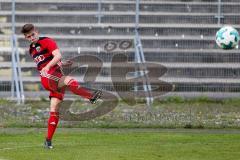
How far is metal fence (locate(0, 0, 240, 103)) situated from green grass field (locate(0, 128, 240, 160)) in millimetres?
5612

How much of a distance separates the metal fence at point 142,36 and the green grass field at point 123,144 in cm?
561

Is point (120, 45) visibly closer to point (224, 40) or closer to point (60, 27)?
point (60, 27)

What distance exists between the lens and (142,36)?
22375 mm

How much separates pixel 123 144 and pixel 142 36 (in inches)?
372

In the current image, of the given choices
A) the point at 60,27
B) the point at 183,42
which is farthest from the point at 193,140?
the point at 60,27

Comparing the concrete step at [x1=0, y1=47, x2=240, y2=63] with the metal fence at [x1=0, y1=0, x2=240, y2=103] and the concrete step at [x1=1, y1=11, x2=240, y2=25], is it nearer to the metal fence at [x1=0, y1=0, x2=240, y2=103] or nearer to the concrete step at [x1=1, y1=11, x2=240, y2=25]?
the metal fence at [x1=0, y1=0, x2=240, y2=103]

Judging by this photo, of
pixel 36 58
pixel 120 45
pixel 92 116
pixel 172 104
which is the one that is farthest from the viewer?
pixel 120 45

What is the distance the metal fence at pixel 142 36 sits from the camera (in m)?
21.3

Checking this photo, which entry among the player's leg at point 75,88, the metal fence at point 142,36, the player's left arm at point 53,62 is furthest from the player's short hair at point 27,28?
the metal fence at point 142,36

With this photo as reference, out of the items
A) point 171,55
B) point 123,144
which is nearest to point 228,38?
point 171,55

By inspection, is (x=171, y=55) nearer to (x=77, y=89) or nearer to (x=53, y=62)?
(x=77, y=89)

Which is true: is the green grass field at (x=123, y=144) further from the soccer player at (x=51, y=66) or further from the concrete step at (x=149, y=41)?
the concrete step at (x=149, y=41)

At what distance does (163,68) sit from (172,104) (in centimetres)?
134

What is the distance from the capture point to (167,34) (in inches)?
895
